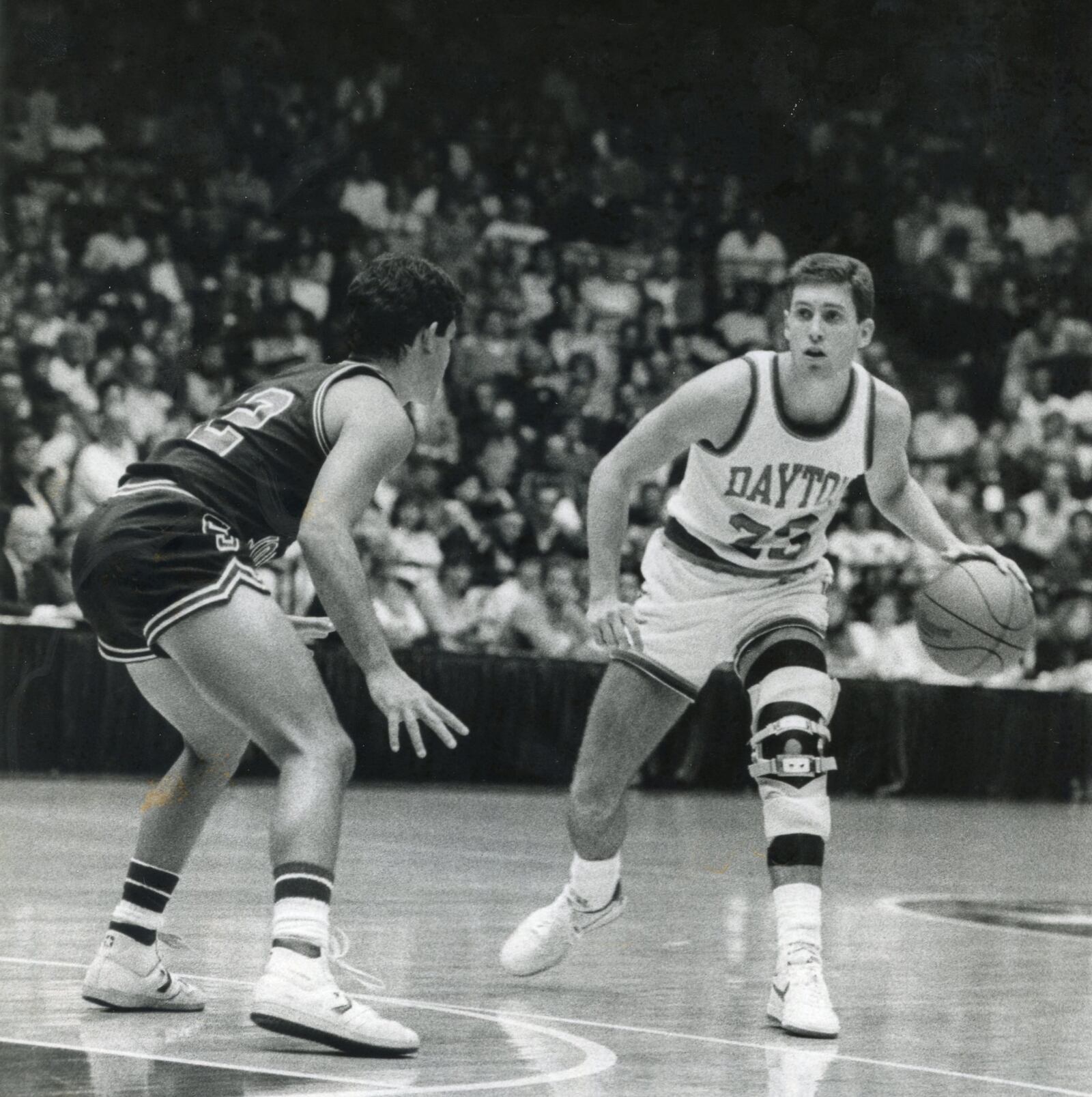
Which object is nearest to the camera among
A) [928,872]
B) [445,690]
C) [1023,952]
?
[1023,952]

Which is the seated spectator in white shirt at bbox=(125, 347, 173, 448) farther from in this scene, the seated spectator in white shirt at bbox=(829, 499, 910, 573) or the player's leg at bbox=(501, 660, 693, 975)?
the player's leg at bbox=(501, 660, 693, 975)

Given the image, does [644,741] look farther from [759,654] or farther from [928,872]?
[928,872]

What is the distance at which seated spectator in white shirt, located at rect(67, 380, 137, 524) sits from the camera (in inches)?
524

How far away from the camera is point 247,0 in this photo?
19.2m

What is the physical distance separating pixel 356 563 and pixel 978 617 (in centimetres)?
235

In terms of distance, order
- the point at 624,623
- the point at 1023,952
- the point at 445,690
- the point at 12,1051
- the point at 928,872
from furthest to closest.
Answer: the point at 445,690
the point at 928,872
the point at 1023,952
the point at 624,623
the point at 12,1051

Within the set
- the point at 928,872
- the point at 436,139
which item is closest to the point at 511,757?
the point at 928,872

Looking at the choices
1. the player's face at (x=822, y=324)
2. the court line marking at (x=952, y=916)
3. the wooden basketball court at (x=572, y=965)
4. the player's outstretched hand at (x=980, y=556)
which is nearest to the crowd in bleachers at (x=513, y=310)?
the wooden basketball court at (x=572, y=965)

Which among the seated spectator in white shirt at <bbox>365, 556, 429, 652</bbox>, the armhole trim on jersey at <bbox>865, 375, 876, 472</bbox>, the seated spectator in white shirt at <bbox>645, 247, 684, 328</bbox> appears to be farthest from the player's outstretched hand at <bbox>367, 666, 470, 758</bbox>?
the seated spectator in white shirt at <bbox>645, 247, 684, 328</bbox>

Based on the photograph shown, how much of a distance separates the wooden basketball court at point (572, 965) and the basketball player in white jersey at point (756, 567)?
0.42m

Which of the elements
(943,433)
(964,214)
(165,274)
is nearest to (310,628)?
(165,274)

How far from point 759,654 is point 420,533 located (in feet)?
29.7

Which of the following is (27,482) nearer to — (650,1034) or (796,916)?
(796,916)

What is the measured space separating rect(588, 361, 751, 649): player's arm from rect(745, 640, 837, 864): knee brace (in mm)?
409
